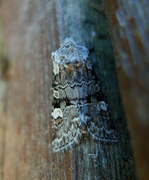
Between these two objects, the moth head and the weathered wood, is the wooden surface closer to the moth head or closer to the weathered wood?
the moth head

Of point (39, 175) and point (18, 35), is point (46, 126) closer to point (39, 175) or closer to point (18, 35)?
point (39, 175)

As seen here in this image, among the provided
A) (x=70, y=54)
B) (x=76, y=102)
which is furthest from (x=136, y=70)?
(x=70, y=54)

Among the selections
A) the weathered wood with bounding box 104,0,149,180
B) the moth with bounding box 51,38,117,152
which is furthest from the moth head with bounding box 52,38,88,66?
the weathered wood with bounding box 104,0,149,180

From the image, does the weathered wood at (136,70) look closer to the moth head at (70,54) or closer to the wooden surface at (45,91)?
the wooden surface at (45,91)

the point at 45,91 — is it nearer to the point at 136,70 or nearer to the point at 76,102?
the point at 76,102

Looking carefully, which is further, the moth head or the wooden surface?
the moth head
